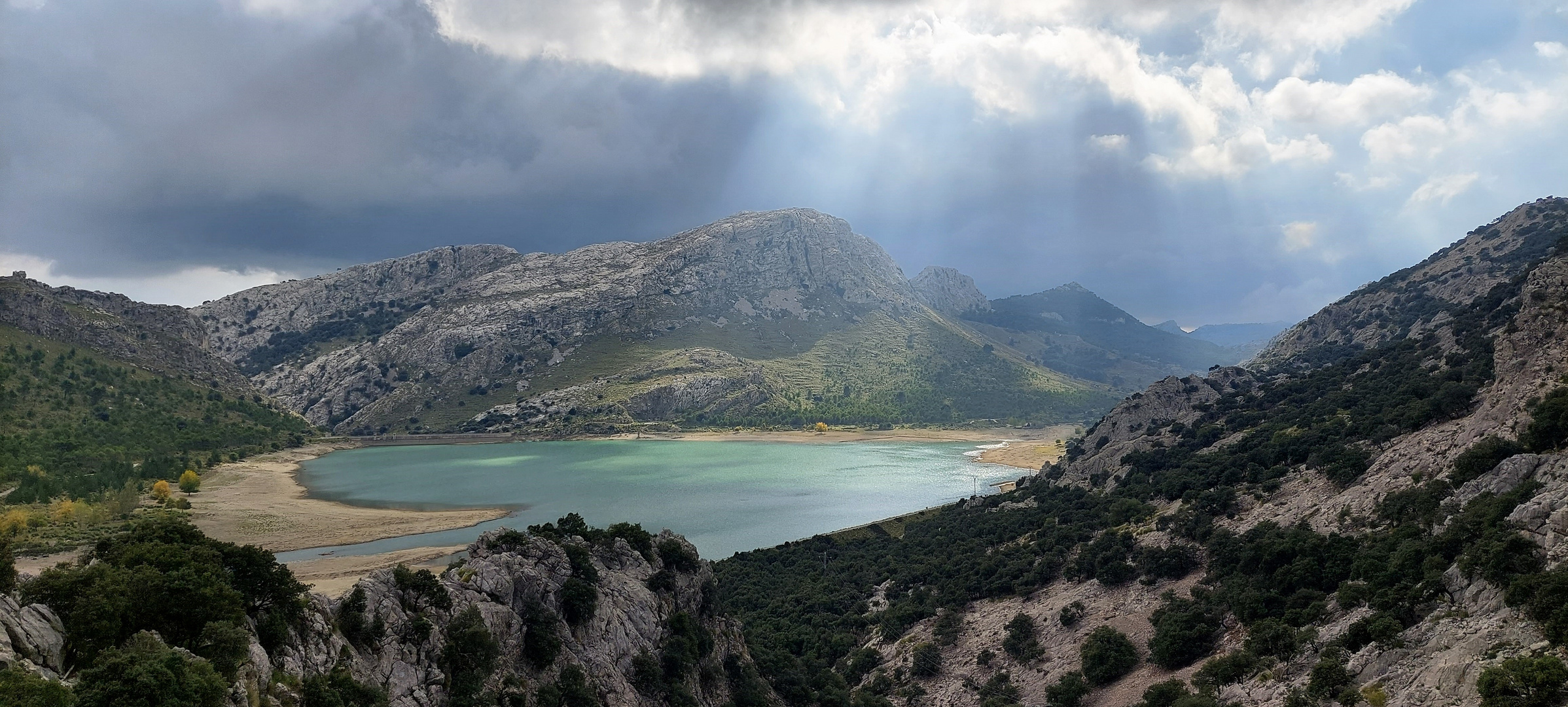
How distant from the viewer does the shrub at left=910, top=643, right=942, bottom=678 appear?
46312 millimetres

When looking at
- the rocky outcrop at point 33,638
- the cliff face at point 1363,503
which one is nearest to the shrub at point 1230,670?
the cliff face at point 1363,503

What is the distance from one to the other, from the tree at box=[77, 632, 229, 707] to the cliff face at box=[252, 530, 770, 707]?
1786 millimetres

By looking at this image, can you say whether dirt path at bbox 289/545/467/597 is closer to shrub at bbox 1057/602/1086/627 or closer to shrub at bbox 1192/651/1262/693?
shrub at bbox 1057/602/1086/627

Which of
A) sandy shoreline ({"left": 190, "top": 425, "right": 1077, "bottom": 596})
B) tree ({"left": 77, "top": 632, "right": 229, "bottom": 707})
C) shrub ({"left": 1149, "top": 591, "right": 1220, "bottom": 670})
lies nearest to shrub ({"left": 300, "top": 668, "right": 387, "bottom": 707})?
tree ({"left": 77, "top": 632, "right": 229, "bottom": 707})

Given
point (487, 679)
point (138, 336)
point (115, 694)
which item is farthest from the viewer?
point (138, 336)

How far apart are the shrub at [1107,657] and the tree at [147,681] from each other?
38718 mm

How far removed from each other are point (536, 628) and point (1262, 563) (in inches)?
1485

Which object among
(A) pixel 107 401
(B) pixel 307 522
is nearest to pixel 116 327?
(A) pixel 107 401

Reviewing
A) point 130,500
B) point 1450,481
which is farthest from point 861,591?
point 130,500

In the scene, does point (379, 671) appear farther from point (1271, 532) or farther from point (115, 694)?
point (1271, 532)

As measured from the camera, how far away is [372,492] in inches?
4437

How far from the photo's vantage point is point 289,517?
86875mm

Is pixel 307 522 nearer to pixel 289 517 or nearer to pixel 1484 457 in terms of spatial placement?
pixel 289 517

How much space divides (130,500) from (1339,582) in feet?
357
